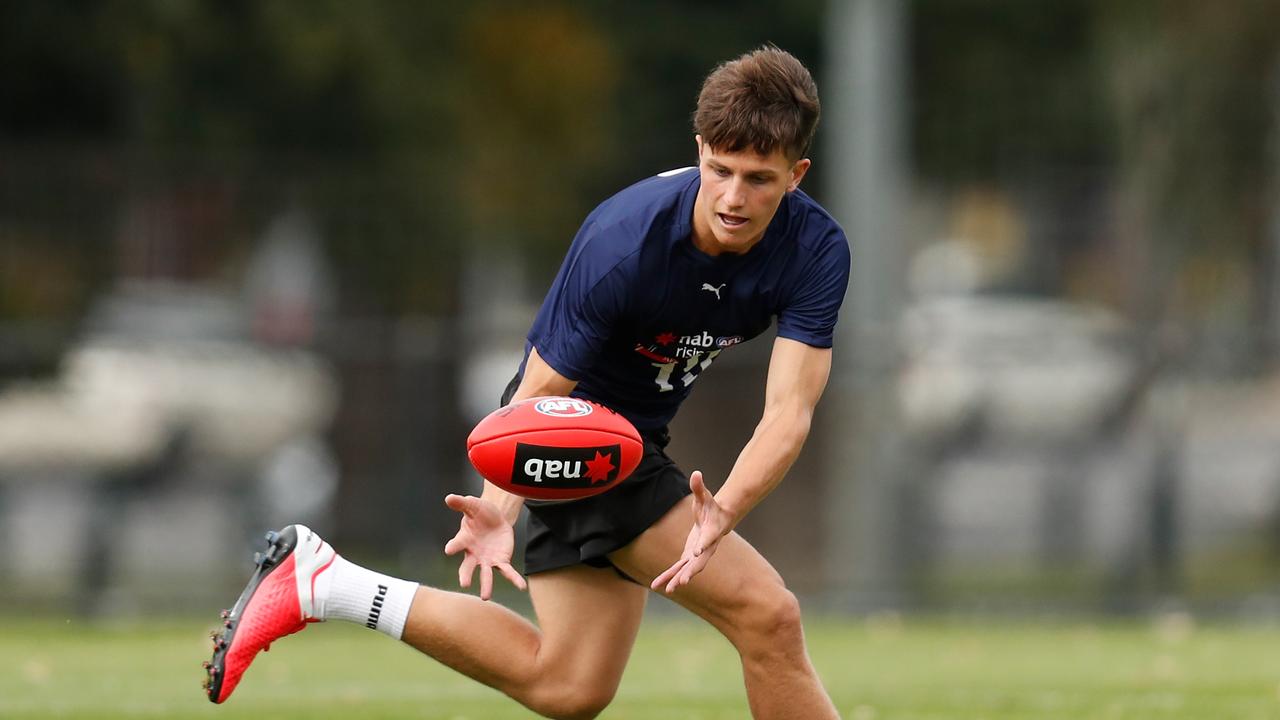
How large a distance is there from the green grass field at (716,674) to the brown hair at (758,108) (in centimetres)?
356

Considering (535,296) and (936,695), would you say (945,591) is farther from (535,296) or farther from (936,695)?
(535,296)

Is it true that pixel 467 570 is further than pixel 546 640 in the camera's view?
No

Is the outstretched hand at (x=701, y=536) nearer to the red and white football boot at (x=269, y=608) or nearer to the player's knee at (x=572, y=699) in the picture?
the player's knee at (x=572, y=699)

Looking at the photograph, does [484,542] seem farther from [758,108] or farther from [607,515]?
Answer: [758,108]

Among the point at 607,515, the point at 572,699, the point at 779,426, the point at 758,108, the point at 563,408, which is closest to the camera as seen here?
the point at 758,108

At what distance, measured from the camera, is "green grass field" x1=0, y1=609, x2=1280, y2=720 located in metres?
9.41

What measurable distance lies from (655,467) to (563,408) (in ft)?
1.88

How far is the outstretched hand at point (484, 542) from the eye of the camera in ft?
20.6

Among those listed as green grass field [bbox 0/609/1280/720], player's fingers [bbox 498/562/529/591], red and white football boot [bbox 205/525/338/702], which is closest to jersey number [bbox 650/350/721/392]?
player's fingers [bbox 498/562/529/591]

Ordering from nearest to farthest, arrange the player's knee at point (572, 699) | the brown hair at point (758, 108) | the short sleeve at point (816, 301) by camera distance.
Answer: the brown hair at point (758, 108)
the short sleeve at point (816, 301)
the player's knee at point (572, 699)

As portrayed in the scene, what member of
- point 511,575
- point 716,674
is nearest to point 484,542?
point 511,575

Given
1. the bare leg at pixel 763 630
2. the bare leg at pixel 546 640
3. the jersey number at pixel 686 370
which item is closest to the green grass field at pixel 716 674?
the bare leg at pixel 546 640

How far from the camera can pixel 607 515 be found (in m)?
6.58

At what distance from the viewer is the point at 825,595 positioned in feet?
51.0
